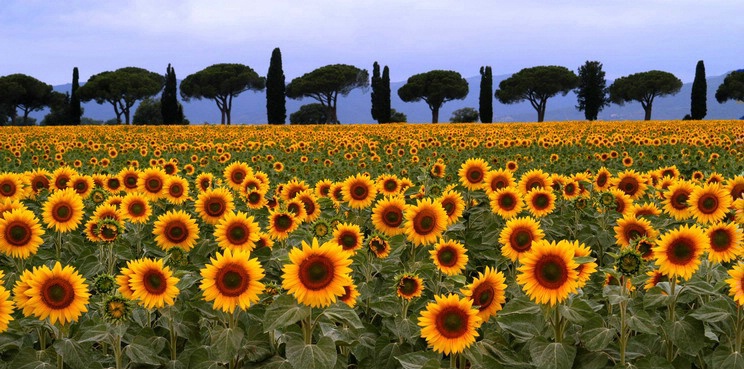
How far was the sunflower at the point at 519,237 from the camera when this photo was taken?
14.2ft

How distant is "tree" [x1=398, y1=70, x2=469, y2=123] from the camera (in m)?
102

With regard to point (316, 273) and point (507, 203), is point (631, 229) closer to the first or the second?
point (507, 203)

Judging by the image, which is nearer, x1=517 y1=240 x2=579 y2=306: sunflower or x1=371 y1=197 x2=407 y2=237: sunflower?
x1=517 y1=240 x2=579 y2=306: sunflower

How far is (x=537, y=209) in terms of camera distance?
245 inches

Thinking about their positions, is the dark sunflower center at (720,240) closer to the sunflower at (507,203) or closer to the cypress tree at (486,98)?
the sunflower at (507,203)

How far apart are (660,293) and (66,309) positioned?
323 centimetres

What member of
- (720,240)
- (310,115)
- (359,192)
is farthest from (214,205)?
(310,115)

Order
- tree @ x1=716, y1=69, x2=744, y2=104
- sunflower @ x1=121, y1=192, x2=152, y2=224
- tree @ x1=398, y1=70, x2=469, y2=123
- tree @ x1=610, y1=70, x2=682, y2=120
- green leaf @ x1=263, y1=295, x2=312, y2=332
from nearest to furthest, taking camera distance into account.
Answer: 1. green leaf @ x1=263, y1=295, x2=312, y2=332
2. sunflower @ x1=121, y1=192, x2=152, y2=224
3. tree @ x1=610, y1=70, x2=682, y2=120
4. tree @ x1=716, y1=69, x2=744, y2=104
5. tree @ x1=398, y1=70, x2=469, y2=123

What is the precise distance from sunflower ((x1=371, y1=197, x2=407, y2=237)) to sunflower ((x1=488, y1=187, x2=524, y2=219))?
1250mm

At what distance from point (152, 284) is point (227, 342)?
1.85 ft

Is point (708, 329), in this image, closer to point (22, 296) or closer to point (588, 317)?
point (588, 317)

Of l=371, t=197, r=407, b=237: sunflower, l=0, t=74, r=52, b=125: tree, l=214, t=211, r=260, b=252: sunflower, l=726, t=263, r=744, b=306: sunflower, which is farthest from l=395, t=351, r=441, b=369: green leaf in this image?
l=0, t=74, r=52, b=125: tree

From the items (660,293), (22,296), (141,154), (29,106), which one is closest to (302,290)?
(22,296)

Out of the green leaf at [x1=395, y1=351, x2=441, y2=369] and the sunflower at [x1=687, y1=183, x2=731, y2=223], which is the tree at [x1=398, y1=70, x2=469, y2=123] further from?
the green leaf at [x1=395, y1=351, x2=441, y2=369]
